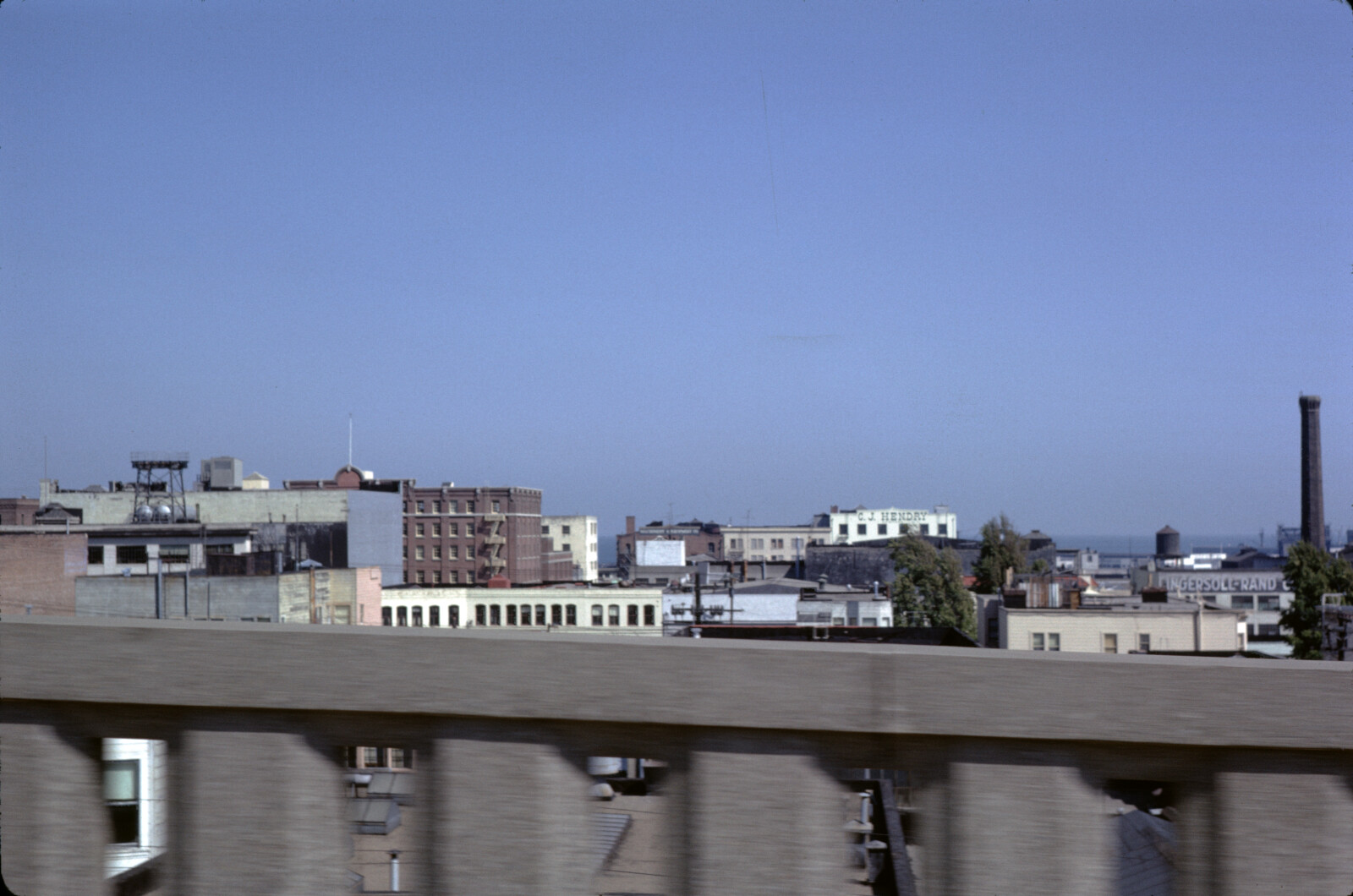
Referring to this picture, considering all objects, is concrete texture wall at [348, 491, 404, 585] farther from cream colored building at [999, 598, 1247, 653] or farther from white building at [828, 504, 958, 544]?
white building at [828, 504, 958, 544]

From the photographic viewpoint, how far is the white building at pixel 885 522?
16150 cm

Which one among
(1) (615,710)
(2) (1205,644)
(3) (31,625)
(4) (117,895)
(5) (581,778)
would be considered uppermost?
(3) (31,625)

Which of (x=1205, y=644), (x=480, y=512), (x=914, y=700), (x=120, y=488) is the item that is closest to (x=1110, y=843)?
(x=914, y=700)

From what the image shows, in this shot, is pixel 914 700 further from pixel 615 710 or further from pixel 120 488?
pixel 120 488

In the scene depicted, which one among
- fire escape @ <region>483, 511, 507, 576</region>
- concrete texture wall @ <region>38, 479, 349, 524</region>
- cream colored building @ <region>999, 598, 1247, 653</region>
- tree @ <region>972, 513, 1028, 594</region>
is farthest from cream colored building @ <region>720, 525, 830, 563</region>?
cream colored building @ <region>999, 598, 1247, 653</region>

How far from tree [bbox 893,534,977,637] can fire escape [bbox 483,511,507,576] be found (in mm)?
37786

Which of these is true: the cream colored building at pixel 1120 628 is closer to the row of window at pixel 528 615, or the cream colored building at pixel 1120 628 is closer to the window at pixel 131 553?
the row of window at pixel 528 615

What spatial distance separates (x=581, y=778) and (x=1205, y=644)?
140 ft

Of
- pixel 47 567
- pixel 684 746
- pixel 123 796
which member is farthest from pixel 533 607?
pixel 684 746

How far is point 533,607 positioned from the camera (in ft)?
179

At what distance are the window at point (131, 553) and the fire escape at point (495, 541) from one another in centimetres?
4760

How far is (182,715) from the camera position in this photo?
214 centimetres

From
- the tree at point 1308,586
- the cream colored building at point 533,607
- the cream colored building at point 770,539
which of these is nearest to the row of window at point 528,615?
the cream colored building at point 533,607

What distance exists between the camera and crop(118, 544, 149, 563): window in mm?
50188
